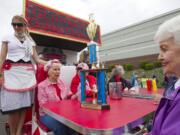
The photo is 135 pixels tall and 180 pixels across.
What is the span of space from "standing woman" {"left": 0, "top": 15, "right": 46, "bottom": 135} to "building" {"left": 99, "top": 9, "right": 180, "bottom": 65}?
76.2 feet

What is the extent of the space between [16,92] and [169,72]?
150 centimetres

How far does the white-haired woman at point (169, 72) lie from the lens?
2.10 feet

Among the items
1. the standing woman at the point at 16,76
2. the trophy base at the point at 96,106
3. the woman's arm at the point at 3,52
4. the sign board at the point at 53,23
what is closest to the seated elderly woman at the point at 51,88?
the standing woman at the point at 16,76

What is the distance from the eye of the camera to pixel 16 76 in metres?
2.00

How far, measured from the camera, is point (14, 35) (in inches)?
80.4

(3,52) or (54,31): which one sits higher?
(54,31)

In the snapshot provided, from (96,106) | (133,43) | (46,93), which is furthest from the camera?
(133,43)

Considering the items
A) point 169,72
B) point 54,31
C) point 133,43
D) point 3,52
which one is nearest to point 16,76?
point 3,52

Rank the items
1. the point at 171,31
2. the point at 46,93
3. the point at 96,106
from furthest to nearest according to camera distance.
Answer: the point at 46,93 < the point at 96,106 < the point at 171,31

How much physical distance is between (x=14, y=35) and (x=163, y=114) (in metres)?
1.73

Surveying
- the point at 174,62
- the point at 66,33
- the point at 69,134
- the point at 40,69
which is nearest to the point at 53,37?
the point at 66,33

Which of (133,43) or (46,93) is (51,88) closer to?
(46,93)

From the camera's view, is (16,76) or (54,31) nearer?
(16,76)

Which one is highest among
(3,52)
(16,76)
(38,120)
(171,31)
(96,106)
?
(3,52)
